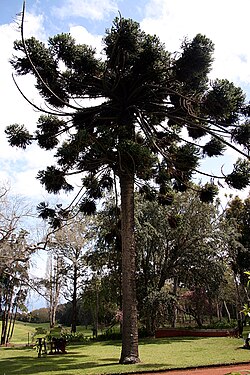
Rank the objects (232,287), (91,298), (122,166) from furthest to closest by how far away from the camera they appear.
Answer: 1. (232,287)
2. (91,298)
3. (122,166)

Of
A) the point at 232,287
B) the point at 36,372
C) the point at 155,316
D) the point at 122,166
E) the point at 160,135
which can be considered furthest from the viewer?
the point at 232,287

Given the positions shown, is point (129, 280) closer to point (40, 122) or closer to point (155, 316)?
point (40, 122)

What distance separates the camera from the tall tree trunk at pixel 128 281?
11359mm

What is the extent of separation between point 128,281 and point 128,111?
509cm

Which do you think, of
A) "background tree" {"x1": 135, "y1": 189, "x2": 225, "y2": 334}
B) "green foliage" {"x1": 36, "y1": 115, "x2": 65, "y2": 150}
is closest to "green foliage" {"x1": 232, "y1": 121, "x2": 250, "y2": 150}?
"green foliage" {"x1": 36, "y1": 115, "x2": 65, "y2": 150}

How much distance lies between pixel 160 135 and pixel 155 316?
502 inches

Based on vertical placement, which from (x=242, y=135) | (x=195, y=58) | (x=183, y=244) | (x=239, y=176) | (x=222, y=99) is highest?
(x=195, y=58)

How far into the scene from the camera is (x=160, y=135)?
1517cm

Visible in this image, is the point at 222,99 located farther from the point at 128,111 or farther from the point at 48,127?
the point at 48,127

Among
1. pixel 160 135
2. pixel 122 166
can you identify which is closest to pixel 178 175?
pixel 160 135

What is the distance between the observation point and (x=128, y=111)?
13211 mm

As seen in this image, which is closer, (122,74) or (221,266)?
(122,74)

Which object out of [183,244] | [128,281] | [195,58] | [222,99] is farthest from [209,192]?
[183,244]

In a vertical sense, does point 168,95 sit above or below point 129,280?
above
